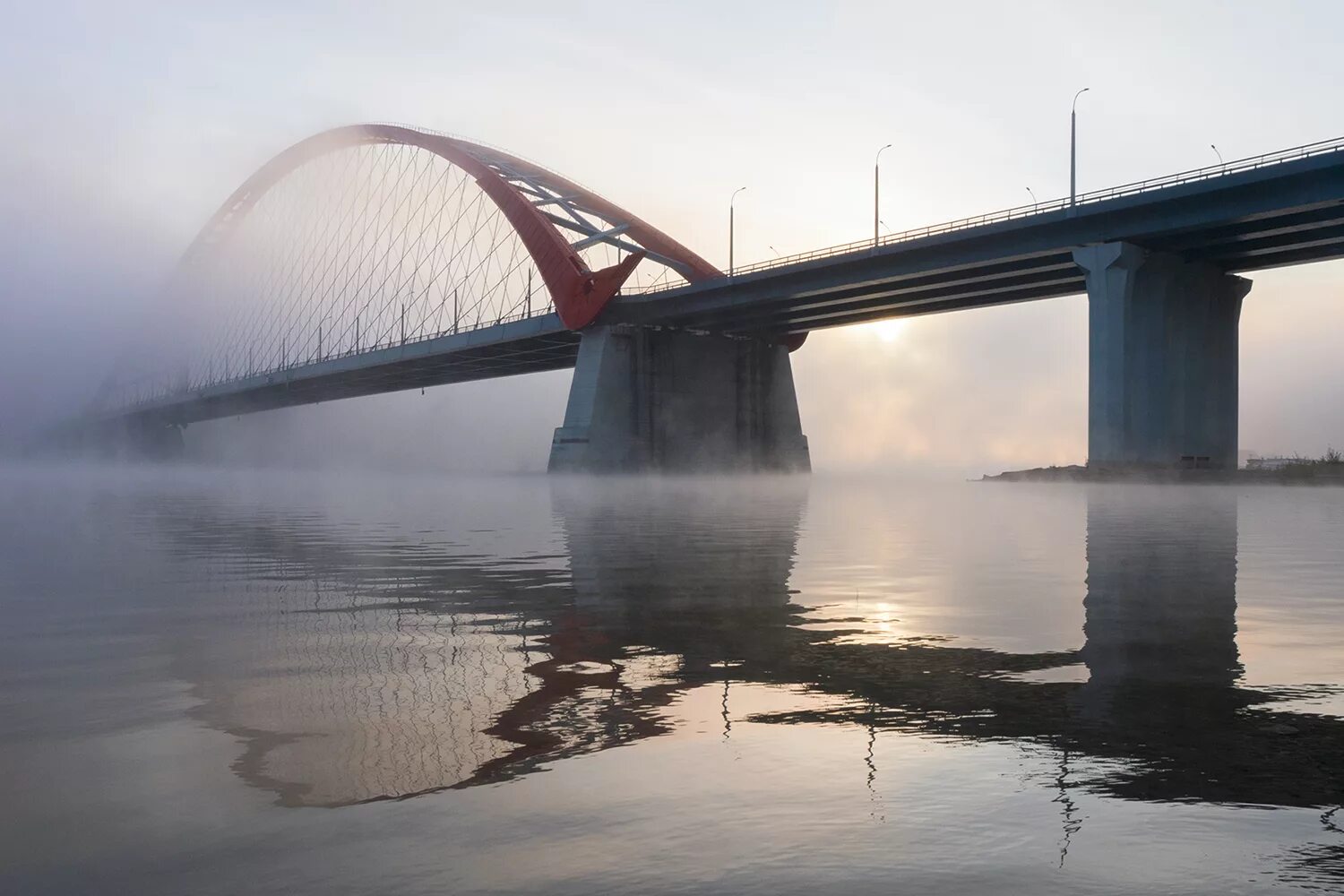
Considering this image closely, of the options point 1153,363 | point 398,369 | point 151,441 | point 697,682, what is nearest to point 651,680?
point 697,682

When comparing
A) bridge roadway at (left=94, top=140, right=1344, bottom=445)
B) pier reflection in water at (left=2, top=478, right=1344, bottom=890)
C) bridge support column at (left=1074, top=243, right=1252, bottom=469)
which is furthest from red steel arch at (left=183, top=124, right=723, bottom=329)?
pier reflection in water at (left=2, top=478, right=1344, bottom=890)

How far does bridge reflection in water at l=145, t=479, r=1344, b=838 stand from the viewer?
4.43 metres

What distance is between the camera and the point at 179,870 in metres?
3.32

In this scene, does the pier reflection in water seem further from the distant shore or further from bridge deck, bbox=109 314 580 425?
bridge deck, bbox=109 314 580 425

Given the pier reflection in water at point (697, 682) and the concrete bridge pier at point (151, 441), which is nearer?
the pier reflection in water at point (697, 682)

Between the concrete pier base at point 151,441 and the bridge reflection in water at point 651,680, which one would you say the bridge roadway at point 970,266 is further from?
the concrete pier base at point 151,441

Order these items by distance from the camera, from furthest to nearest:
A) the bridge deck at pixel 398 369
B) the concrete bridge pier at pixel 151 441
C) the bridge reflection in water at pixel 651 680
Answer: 1. the concrete bridge pier at pixel 151 441
2. the bridge deck at pixel 398 369
3. the bridge reflection in water at pixel 651 680

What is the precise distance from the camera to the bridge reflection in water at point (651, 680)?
14.5 feet

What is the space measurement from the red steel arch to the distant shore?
36.4 metres

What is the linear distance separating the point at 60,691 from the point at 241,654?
1257mm

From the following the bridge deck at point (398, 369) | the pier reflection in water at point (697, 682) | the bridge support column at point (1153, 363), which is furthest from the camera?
the bridge deck at point (398, 369)

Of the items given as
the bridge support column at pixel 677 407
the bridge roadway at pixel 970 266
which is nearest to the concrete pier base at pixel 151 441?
the bridge roadway at pixel 970 266

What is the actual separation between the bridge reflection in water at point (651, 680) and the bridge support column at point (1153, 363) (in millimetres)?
40052

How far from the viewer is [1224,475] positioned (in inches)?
2016
